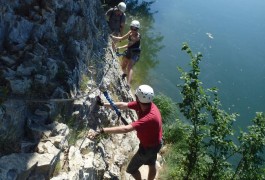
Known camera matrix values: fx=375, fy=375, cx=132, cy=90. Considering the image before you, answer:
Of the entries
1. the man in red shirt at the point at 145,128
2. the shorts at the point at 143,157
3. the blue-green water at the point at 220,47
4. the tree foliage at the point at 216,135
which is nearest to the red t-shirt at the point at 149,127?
the man in red shirt at the point at 145,128

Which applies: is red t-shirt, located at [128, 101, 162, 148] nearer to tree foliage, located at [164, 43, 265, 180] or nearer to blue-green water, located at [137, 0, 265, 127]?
tree foliage, located at [164, 43, 265, 180]

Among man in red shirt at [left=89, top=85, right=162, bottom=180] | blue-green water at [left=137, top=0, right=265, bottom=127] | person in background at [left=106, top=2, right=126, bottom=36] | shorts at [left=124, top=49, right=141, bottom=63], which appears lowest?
blue-green water at [left=137, top=0, right=265, bottom=127]

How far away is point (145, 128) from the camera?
23.5 feet

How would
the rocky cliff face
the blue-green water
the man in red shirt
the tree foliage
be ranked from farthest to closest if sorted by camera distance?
the blue-green water → the tree foliage → the man in red shirt → the rocky cliff face

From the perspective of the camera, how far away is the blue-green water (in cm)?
2098

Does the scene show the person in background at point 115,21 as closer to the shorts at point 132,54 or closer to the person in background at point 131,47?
the person in background at point 131,47

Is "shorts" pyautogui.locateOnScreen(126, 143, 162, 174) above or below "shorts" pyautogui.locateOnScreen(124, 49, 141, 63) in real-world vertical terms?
above

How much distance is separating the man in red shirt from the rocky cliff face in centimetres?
71

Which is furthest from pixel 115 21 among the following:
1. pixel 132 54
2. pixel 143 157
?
pixel 143 157

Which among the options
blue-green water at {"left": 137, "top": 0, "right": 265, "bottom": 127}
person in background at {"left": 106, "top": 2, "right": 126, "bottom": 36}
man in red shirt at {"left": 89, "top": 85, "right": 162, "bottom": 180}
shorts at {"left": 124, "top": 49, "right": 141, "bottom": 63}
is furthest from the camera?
blue-green water at {"left": 137, "top": 0, "right": 265, "bottom": 127}

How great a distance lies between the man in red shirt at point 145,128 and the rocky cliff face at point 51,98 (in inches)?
27.8

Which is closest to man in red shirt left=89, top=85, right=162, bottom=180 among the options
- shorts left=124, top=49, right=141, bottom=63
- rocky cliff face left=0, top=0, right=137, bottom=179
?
rocky cliff face left=0, top=0, right=137, bottom=179

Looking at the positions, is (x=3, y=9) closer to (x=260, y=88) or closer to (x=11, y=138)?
(x=11, y=138)

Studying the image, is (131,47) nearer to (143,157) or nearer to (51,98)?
(143,157)
